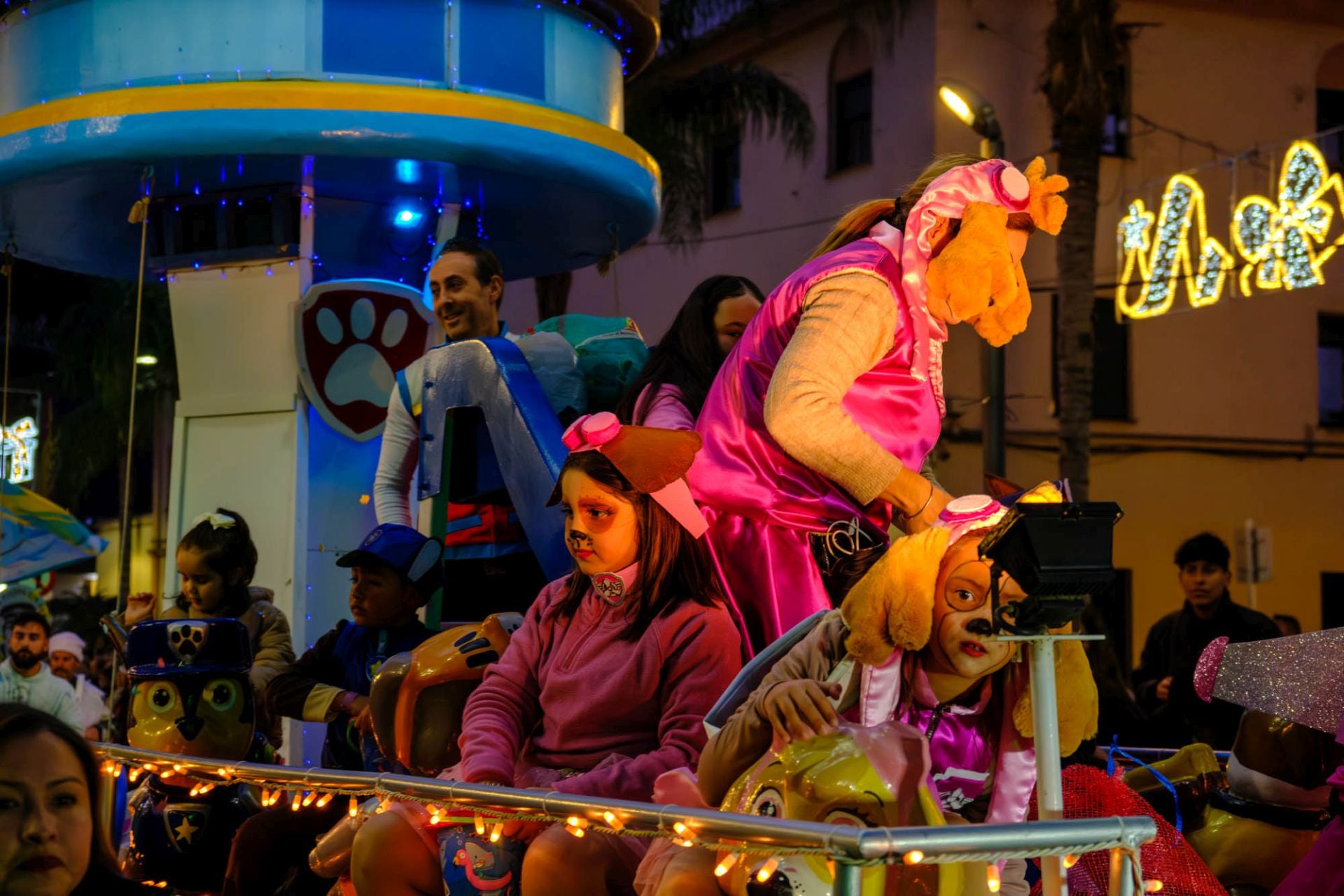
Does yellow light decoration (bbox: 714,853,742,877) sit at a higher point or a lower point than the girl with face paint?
lower

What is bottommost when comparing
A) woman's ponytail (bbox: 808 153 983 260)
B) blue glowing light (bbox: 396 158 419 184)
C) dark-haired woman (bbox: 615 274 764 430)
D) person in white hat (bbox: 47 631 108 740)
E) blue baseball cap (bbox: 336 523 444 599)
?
person in white hat (bbox: 47 631 108 740)

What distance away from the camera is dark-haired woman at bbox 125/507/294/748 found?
20.5 feet

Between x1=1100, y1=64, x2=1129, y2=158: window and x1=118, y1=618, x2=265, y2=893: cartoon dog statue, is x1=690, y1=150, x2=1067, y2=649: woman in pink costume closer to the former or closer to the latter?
x1=118, y1=618, x2=265, y2=893: cartoon dog statue

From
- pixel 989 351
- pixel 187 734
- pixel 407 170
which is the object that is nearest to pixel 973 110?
pixel 989 351

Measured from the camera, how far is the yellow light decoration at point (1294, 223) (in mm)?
16188

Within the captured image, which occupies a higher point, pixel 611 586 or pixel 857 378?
pixel 857 378

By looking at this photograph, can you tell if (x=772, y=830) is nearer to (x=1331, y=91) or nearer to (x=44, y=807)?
(x=44, y=807)

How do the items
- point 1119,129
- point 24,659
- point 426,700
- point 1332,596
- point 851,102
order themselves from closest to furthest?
point 426,700 < point 24,659 < point 1119,129 < point 1332,596 < point 851,102

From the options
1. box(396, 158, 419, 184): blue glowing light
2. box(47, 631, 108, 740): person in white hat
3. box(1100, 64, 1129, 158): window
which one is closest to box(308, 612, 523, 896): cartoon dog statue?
box(396, 158, 419, 184): blue glowing light

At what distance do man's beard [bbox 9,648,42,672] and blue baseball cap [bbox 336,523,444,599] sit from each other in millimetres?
6055

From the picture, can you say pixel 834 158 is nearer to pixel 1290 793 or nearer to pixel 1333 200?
pixel 1333 200

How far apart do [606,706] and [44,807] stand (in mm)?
1315

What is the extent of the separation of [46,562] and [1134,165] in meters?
14.2

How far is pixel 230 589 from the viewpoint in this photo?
20.7 feet
